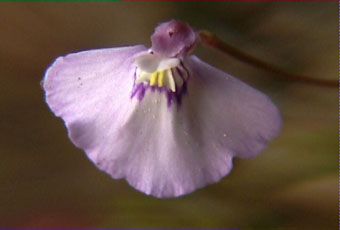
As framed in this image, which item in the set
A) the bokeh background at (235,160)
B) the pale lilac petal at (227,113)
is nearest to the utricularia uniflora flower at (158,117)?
the pale lilac petal at (227,113)

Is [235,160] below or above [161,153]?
above

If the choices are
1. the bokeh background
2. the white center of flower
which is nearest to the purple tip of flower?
the white center of flower

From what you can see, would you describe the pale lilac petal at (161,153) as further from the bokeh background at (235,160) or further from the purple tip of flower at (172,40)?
the bokeh background at (235,160)

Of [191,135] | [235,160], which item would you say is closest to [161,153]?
[191,135]

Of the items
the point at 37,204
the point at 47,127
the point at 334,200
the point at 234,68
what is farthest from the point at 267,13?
the point at 37,204

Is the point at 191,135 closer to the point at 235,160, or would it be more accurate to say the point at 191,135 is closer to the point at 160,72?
the point at 160,72
